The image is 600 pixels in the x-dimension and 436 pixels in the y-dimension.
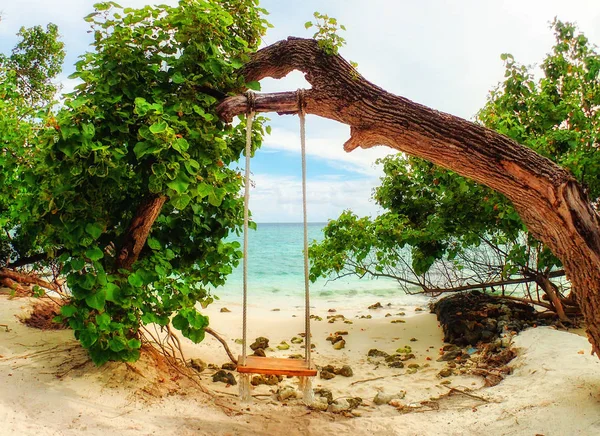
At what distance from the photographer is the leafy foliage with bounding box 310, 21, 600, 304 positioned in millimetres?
5703

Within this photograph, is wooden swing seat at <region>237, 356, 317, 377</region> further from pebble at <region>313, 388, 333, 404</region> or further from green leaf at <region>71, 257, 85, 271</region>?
green leaf at <region>71, 257, 85, 271</region>

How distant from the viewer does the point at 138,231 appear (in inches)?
150

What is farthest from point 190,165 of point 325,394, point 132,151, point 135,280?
point 325,394

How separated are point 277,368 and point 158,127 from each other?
1.74 meters

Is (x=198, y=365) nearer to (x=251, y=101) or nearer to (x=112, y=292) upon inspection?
(x=112, y=292)

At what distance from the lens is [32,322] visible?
5.15m

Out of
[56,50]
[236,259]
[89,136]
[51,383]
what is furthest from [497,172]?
[56,50]

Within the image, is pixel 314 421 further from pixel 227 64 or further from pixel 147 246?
pixel 227 64

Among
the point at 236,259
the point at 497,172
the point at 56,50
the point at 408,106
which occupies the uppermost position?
the point at 56,50

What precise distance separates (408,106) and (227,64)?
1.34 m

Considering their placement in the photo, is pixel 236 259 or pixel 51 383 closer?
pixel 51 383

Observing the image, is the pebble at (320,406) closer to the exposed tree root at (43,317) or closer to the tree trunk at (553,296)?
the exposed tree root at (43,317)

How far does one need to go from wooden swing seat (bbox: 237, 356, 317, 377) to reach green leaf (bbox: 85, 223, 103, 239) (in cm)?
135

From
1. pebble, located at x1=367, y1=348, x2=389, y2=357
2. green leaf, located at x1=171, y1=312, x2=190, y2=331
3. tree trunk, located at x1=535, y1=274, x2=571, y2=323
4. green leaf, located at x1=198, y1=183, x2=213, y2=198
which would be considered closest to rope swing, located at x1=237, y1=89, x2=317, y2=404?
green leaf, located at x1=198, y1=183, x2=213, y2=198
